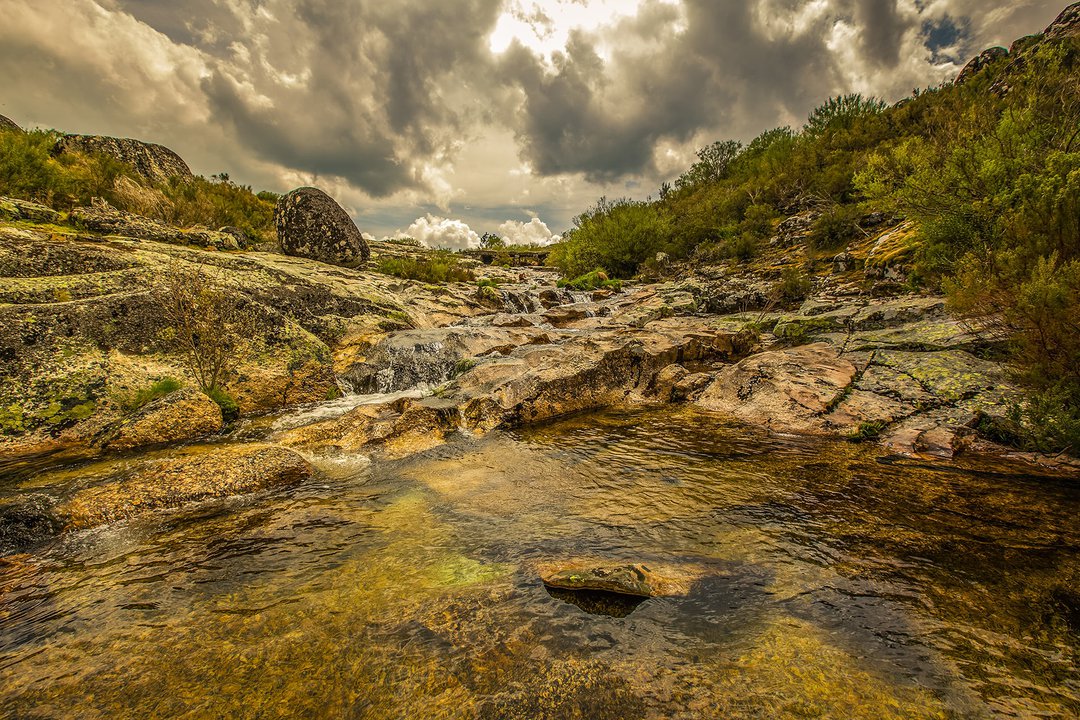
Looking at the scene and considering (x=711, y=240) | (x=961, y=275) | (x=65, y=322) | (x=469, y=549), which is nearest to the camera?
(x=469, y=549)

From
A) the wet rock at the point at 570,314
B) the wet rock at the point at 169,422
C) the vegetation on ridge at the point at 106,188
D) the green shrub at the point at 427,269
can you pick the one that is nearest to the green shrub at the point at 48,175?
the vegetation on ridge at the point at 106,188

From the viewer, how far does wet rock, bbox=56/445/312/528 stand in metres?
4.30

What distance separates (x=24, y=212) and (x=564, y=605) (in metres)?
15.8

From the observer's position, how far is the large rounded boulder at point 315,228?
56.0 ft

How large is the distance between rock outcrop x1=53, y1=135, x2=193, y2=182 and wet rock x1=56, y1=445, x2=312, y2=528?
75.3 feet

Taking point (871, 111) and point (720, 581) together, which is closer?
point (720, 581)

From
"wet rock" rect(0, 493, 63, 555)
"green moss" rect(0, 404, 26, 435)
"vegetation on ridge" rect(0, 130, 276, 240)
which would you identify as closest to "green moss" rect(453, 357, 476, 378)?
"wet rock" rect(0, 493, 63, 555)

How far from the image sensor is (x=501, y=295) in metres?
20.1

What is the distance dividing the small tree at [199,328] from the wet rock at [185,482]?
262 centimetres

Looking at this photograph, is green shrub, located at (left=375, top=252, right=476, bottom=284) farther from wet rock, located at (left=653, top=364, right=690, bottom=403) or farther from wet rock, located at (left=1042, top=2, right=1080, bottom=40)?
wet rock, located at (left=1042, top=2, right=1080, bottom=40)

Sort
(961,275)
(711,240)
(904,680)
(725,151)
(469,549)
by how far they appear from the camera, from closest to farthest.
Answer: (904,680) → (469,549) → (961,275) → (711,240) → (725,151)

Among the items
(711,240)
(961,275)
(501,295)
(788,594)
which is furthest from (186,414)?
(711,240)

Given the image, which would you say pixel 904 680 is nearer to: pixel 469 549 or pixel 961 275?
pixel 469 549

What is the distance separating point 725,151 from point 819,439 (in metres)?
54.7
